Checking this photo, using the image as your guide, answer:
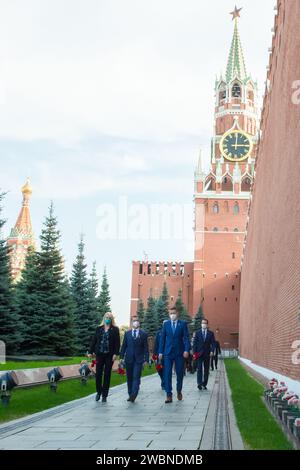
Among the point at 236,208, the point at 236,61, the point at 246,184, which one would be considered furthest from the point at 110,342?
the point at 236,61

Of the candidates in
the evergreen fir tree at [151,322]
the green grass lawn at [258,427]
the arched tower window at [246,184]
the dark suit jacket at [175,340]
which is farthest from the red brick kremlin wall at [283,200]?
the arched tower window at [246,184]

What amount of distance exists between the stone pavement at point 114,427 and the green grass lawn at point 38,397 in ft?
1.03

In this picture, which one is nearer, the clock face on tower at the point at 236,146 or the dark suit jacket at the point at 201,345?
the dark suit jacket at the point at 201,345

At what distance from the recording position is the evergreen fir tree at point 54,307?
2622cm

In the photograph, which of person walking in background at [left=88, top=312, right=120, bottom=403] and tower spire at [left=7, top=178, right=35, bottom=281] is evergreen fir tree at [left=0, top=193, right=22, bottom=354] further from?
tower spire at [left=7, top=178, right=35, bottom=281]

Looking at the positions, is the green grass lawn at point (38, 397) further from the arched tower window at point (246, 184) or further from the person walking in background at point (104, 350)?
the arched tower window at point (246, 184)

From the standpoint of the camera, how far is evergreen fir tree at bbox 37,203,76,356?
26.2m

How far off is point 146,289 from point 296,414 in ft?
225

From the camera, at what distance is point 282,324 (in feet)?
41.8

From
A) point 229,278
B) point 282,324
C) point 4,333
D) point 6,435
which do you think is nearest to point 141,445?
point 6,435

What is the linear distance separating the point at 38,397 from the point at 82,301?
24.7 metres

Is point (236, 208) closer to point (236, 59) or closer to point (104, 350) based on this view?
point (236, 59)

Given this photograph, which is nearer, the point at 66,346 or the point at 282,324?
the point at 282,324
